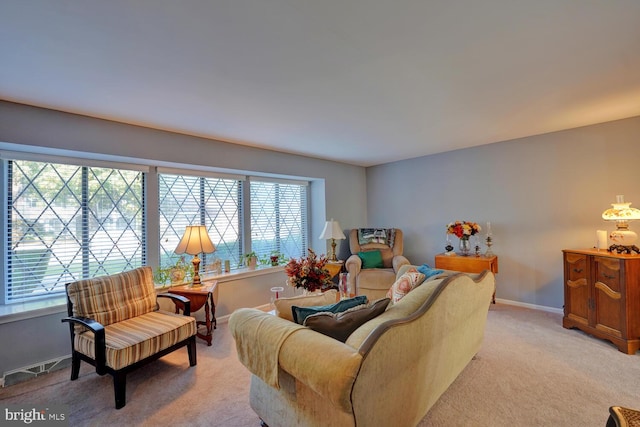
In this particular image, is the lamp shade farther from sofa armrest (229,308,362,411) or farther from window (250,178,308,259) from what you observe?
window (250,178,308,259)

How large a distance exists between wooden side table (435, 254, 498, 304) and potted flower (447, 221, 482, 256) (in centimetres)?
23

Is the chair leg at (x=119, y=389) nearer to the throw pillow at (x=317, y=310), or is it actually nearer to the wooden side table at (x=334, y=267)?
the throw pillow at (x=317, y=310)

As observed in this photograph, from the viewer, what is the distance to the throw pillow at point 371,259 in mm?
4363

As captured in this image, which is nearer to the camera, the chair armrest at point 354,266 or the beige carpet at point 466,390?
the beige carpet at point 466,390

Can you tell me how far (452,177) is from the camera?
450 centimetres

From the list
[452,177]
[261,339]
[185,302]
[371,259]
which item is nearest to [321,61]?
[261,339]

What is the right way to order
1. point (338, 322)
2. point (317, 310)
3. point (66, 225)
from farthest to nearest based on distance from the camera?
1. point (66, 225)
2. point (317, 310)
3. point (338, 322)

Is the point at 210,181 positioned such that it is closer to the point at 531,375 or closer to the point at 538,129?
the point at 531,375

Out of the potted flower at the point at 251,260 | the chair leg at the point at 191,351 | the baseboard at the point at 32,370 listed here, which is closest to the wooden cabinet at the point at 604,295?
the potted flower at the point at 251,260

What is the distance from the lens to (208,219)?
380 cm

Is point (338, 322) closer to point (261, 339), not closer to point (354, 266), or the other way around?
point (261, 339)

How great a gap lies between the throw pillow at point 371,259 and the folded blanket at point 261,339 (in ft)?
9.51

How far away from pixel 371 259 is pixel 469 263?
1.36 meters

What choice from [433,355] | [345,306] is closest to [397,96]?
[345,306]
